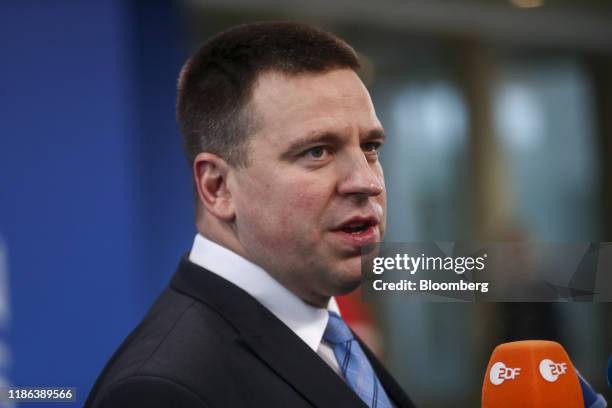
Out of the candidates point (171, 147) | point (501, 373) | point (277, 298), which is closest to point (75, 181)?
point (171, 147)

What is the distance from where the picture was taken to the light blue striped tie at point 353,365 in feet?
3.34

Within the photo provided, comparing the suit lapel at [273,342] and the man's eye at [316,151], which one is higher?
the man's eye at [316,151]

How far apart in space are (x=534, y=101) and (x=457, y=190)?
0.23 meters

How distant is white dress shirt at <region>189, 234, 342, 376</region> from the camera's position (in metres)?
1.01

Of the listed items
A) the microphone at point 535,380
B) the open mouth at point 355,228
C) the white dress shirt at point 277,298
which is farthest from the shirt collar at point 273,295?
the microphone at point 535,380

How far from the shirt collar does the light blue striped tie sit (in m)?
0.03

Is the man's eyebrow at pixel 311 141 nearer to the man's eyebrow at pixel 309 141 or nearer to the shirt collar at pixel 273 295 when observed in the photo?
the man's eyebrow at pixel 309 141

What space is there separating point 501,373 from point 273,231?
33 centimetres

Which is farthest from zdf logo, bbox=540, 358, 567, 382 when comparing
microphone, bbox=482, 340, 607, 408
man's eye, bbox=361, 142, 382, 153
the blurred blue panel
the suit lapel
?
the blurred blue panel

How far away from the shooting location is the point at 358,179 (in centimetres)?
96

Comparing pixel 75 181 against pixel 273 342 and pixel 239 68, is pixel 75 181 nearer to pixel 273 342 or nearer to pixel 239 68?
pixel 239 68

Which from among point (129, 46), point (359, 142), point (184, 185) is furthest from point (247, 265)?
point (129, 46)

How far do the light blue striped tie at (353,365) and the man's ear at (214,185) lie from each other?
0.69 feet

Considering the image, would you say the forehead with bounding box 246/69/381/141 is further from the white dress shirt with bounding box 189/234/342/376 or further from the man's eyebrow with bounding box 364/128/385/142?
the white dress shirt with bounding box 189/234/342/376
